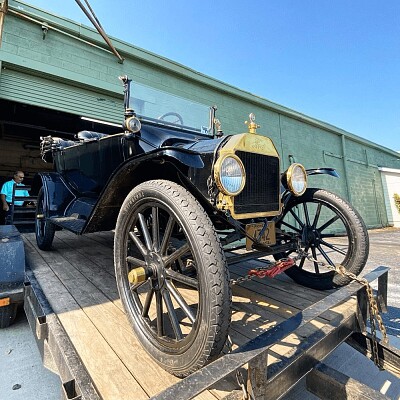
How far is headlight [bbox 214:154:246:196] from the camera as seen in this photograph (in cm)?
134

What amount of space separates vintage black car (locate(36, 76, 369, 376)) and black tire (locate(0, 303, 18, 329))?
0.73 meters

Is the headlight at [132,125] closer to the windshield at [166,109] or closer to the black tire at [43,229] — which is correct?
the windshield at [166,109]

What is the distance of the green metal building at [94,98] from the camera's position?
421 cm

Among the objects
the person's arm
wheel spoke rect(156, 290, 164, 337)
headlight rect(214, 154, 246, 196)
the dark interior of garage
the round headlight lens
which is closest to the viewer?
wheel spoke rect(156, 290, 164, 337)

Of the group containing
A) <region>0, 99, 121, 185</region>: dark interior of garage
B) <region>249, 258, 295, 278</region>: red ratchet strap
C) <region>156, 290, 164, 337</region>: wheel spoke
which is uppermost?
<region>0, 99, 121, 185</region>: dark interior of garage

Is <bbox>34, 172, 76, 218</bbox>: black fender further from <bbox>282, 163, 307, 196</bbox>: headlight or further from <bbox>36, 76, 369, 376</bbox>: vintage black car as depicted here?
<bbox>282, 163, 307, 196</bbox>: headlight

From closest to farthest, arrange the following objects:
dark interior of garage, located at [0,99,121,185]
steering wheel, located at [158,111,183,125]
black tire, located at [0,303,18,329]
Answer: black tire, located at [0,303,18,329] → steering wheel, located at [158,111,183,125] → dark interior of garage, located at [0,99,121,185]

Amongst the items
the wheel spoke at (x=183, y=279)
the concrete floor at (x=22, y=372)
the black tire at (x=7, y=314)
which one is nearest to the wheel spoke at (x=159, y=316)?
the wheel spoke at (x=183, y=279)

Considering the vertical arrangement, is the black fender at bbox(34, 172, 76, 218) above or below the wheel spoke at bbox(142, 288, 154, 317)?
above

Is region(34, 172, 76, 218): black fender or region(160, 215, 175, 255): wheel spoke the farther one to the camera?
region(34, 172, 76, 218): black fender

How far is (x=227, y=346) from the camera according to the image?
1231 millimetres

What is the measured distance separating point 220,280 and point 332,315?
2.97ft

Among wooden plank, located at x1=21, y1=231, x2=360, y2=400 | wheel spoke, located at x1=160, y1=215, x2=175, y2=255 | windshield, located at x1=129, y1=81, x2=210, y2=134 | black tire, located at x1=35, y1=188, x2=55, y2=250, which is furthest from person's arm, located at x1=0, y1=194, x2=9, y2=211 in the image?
wheel spoke, located at x1=160, y1=215, x2=175, y2=255

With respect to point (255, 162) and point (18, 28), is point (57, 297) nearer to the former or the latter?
point (255, 162)
